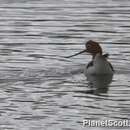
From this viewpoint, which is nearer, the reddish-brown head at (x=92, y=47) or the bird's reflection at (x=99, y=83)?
the bird's reflection at (x=99, y=83)

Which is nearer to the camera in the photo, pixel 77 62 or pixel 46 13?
pixel 77 62

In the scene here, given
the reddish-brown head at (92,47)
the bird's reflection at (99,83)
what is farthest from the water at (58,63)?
the reddish-brown head at (92,47)

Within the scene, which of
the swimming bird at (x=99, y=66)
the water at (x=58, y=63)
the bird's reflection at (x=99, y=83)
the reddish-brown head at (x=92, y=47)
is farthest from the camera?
the reddish-brown head at (x=92, y=47)

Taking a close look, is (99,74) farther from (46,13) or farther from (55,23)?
(46,13)

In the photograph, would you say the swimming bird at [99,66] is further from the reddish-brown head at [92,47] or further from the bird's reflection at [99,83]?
the reddish-brown head at [92,47]

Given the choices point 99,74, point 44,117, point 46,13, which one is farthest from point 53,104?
point 46,13

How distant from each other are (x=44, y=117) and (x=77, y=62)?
22.8 ft

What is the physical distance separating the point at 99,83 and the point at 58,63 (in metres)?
1.95

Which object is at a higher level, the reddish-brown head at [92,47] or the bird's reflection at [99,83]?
the reddish-brown head at [92,47]

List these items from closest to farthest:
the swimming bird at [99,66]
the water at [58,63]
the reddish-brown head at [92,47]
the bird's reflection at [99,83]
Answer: the water at [58,63], the bird's reflection at [99,83], the swimming bird at [99,66], the reddish-brown head at [92,47]

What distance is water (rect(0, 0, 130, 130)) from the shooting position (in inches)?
714

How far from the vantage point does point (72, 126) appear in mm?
17141

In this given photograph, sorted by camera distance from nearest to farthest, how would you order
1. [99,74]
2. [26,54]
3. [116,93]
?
1. [116,93]
2. [99,74]
3. [26,54]

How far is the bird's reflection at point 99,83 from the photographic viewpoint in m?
21.0
